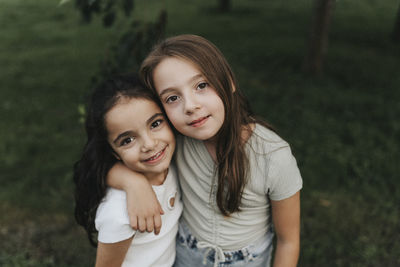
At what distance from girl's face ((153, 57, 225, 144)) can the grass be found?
178 cm

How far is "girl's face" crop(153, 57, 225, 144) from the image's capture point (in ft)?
4.30

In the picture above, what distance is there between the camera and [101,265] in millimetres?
1356

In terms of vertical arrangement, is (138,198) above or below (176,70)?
below

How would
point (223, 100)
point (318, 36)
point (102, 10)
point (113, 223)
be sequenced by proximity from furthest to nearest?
1. point (318, 36)
2. point (102, 10)
3. point (223, 100)
4. point (113, 223)

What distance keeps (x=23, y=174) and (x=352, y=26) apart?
7954 mm

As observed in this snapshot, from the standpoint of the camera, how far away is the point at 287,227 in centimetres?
149

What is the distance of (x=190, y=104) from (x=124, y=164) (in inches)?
17.5

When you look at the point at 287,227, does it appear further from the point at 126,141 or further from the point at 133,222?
the point at 126,141

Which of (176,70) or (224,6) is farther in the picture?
(224,6)

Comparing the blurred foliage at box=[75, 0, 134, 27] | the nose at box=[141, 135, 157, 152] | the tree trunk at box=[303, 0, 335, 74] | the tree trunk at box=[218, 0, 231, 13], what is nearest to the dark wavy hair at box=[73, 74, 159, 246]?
the nose at box=[141, 135, 157, 152]

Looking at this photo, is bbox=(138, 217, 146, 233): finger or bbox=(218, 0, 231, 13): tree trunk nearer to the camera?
bbox=(138, 217, 146, 233): finger

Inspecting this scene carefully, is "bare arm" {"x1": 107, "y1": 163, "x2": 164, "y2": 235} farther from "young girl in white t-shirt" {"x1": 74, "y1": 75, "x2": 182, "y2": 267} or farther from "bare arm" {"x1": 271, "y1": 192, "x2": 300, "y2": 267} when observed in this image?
"bare arm" {"x1": 271, "y1": 192, "x2": 300, "y2": 267}

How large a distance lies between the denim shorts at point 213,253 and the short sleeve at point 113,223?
399mm

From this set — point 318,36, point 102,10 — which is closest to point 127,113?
point 102,10
